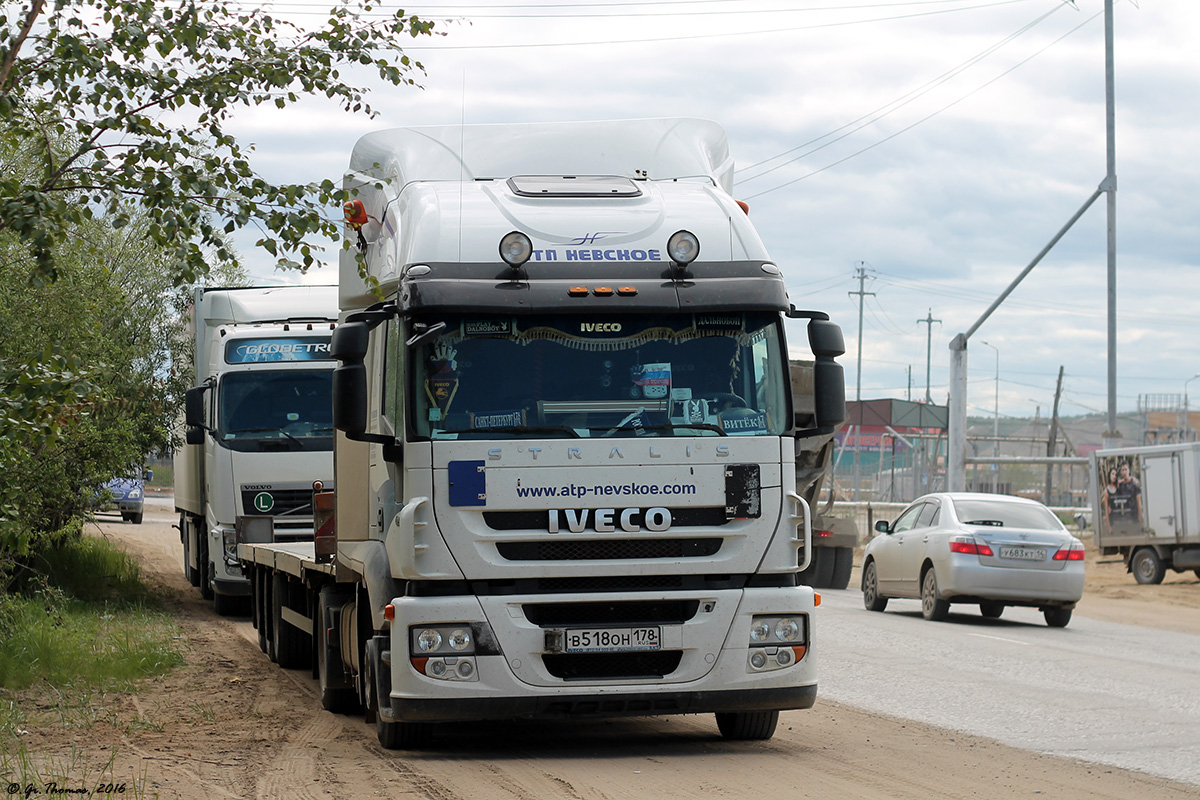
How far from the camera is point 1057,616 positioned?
18688 mm

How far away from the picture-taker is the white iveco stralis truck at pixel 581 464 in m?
7.82

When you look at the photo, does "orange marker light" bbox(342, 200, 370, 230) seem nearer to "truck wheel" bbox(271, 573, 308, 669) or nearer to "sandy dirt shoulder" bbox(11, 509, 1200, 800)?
"sandy dirt shoulder" bbox(11, 509, 1200, 800)

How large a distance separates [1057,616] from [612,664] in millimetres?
12120

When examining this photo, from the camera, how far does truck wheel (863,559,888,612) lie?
2020 centimetres

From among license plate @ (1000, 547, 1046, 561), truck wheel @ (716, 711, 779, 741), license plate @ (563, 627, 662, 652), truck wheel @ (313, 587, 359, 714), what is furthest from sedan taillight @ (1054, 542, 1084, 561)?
license plate @ (563, 627, 662, 652)

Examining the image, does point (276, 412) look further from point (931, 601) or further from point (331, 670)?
point (931, 601)

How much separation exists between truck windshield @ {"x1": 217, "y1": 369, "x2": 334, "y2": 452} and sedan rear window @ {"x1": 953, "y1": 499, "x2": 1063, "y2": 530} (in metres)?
7.93

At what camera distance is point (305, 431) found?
1669 centimetres

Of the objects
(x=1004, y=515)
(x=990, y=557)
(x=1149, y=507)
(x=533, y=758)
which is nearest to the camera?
(x=533, y=758)

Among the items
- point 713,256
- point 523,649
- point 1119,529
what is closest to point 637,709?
point 523,649

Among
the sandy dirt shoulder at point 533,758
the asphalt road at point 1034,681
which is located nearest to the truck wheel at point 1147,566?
the asphalt road at point 1034,681

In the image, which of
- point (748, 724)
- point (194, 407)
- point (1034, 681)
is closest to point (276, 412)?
point (194, 407)

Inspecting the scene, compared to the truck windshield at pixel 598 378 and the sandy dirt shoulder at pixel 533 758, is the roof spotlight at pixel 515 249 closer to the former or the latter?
the truck windshield at pixel 598 378

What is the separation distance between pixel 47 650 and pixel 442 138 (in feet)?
19.1
